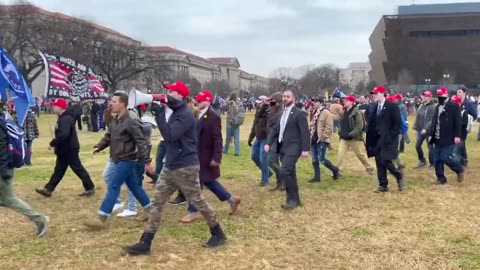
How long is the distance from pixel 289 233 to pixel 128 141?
2287 millimetres

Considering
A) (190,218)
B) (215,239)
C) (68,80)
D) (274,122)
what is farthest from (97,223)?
(68,80)

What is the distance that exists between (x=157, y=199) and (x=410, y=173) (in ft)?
23.2

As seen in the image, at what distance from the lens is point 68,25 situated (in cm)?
5541

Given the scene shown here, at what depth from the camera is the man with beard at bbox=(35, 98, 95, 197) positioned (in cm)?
843

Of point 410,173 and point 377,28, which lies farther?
point 377,28

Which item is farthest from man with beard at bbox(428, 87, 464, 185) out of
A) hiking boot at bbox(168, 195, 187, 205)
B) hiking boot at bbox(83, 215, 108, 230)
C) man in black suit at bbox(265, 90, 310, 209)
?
hiking boot at bbox(83, 215, 108, 230)

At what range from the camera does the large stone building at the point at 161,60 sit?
51000 mm

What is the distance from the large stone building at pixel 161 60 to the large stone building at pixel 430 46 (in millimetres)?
28370

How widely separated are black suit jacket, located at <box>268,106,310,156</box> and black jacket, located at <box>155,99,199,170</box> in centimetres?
227

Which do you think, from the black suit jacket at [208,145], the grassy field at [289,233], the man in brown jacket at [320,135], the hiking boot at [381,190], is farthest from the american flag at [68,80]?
the hiking boot at [381,190]

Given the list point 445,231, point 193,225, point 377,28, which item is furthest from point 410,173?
point 377,28

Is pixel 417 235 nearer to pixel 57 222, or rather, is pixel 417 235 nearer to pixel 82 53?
pixel 57 222

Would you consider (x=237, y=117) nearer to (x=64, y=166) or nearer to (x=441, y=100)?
(x=441, y=100)

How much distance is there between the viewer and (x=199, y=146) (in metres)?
7.15
